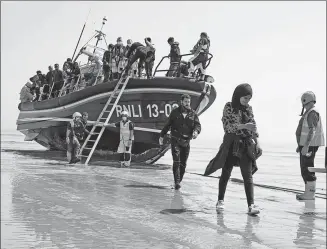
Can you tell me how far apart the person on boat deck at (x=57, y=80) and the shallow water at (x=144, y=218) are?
9.86 meters

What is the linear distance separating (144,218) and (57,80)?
13.4 m

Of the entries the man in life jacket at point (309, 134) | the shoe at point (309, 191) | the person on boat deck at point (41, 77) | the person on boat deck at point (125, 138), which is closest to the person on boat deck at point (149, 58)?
the person on boat deck at point (125, 138)

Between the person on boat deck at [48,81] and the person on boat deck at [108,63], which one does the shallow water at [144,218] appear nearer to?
the person on boat deck at [108,63]

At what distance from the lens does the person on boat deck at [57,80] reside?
58.5 feet

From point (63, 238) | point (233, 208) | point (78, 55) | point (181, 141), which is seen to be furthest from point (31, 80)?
point (63, 238)

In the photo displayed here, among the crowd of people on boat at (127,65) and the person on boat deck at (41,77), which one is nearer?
the crowd of people on boat at (127,65)

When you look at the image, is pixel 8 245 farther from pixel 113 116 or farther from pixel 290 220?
pixel 113 116

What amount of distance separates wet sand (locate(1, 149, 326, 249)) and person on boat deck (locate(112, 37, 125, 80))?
6930mm

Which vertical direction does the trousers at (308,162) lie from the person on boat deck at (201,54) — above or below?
below

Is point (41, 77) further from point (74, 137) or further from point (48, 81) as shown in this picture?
point (74, 137)

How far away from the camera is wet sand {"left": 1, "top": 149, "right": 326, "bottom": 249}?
414cm

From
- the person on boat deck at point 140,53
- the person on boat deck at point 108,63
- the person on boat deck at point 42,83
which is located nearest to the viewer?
the person on boat deck at point 140,53

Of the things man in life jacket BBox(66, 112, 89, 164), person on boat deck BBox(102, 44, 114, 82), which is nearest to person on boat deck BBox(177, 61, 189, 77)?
person on boat deck BBox(102, 44, 114, 82)

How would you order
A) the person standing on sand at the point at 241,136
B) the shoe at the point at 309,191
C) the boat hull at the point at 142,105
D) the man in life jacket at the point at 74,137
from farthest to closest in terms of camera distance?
the boat hull at the point at 142,105 < the man in life jacket at the point at 74,137 < the shoe at the point at 309,191 < the person standing on sand at the point at 241,136
